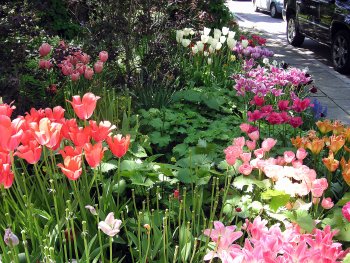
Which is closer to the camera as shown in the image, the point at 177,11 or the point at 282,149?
the point at 282,149

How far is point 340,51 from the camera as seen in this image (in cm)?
961

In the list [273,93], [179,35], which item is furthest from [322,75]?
[273,93]

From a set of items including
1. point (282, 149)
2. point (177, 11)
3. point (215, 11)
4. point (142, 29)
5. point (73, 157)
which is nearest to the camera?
point (73, 157)

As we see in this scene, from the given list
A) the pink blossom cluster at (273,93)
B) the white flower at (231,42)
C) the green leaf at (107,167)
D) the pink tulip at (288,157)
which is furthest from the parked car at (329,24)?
the green leaf at (107,167)

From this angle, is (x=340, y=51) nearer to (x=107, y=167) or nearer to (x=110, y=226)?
(x=107, y=167)

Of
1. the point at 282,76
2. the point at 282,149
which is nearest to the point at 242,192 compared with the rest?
the point at 282,149

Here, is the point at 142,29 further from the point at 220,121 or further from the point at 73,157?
the point at 73,157

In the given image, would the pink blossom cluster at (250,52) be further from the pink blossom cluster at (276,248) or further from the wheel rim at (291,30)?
the wheel rim at (291,30)

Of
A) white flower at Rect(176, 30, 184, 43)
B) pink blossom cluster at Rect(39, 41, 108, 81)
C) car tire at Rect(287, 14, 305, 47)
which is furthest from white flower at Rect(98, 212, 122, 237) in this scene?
car tire at Rect(287, 14, 305, 47)

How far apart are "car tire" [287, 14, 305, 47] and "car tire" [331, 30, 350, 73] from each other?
2635 mm

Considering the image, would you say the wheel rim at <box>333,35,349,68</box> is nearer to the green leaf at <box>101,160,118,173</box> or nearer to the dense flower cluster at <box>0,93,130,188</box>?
the green leaf at <box>101,160,118,173</box>

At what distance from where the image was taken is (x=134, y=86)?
222 inches

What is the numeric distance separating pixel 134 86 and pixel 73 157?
374 centimetres

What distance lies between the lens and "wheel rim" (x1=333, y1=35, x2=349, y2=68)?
9.42m
